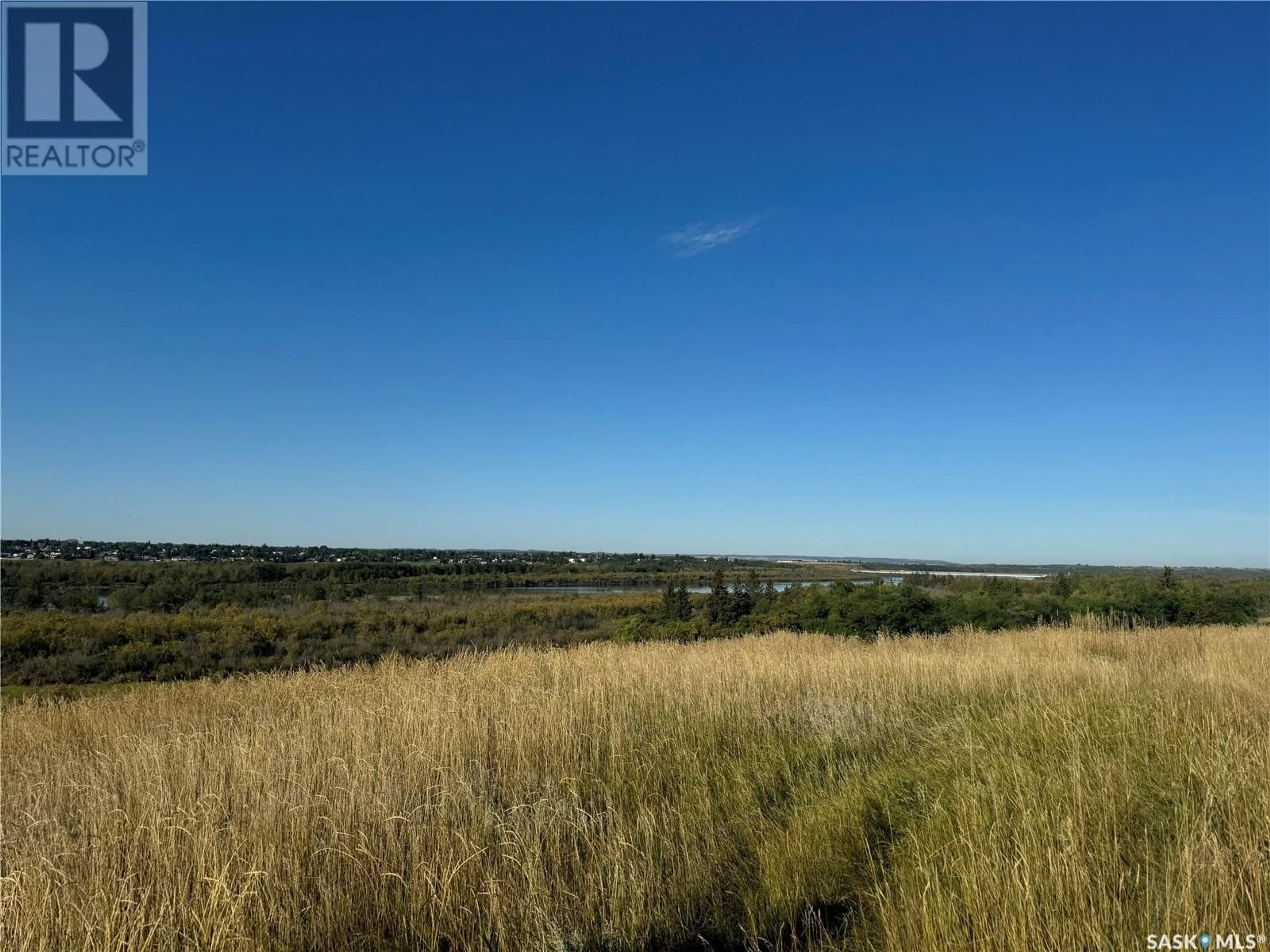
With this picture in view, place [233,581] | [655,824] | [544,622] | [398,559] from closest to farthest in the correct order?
[655,824] < [544,622] < [233,581] < [398,559]

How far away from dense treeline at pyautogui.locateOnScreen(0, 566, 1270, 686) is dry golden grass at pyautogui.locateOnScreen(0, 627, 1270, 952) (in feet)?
27.7

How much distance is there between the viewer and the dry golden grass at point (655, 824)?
3.14 metres

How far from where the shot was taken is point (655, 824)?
4.47 metres

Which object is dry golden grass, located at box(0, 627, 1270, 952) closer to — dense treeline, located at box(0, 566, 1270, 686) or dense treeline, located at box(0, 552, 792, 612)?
dense treeline, located at box(0, 566, 1270, 686)

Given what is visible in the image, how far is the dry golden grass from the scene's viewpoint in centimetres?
314

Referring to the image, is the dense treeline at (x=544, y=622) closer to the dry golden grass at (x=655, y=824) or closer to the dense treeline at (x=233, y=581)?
the dense treeline at (x=233, y=581)

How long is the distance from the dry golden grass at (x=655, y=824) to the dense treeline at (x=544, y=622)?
8.43 m

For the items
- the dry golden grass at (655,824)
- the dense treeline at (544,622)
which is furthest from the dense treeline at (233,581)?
the dry golden grass at (655,824)

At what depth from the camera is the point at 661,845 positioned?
4305 millimetres

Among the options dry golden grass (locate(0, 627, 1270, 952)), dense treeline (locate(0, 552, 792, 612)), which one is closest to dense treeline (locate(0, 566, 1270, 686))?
dense treeline (locate(0, 552, 792, 612))

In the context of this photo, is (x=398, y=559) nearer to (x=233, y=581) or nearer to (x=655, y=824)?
(x=233, y=581)

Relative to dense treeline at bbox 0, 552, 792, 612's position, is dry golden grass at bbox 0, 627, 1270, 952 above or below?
above

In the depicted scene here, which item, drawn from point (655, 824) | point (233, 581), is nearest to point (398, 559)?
point (233, 581)

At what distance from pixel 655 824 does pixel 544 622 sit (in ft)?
142
